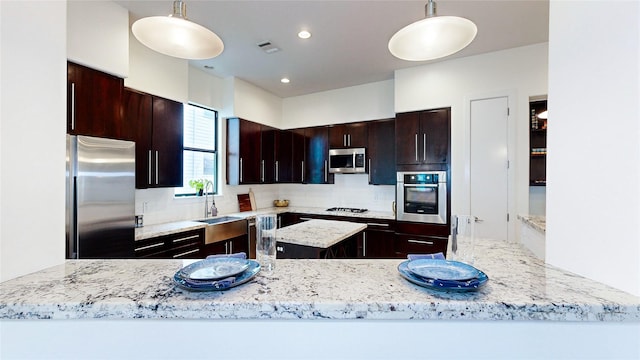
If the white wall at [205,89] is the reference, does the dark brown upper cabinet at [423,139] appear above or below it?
below

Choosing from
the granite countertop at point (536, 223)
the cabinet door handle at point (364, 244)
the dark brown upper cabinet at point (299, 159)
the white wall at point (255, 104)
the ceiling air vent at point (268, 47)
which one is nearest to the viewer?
the granite countertop at point (536, 223)

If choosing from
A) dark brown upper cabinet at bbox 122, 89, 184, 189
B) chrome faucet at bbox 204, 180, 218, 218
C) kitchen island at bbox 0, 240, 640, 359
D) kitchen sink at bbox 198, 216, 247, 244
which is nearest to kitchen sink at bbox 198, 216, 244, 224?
kitchen sink at bbox 198, 216, 247, 244

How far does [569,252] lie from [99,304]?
1517 millimetres

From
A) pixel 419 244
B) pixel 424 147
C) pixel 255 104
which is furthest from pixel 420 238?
pixel 255 104

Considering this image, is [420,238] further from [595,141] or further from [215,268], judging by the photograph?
[215,268]

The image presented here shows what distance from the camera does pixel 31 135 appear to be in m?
0.98

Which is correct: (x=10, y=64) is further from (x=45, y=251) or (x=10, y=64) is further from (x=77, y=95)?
(x=77, y=95)

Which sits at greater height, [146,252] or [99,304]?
[99,304]

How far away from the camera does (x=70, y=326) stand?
0.82m

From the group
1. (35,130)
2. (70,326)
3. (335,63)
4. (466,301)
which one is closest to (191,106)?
(335,63)

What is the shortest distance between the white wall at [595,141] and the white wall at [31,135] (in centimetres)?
185

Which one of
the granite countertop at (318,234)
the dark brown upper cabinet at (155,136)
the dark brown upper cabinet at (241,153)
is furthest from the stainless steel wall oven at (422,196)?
the dark brown upper cabinet at (155,136)

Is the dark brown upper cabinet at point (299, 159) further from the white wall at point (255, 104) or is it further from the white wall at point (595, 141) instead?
the white wall at point (595, 141)

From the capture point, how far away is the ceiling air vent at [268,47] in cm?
314
